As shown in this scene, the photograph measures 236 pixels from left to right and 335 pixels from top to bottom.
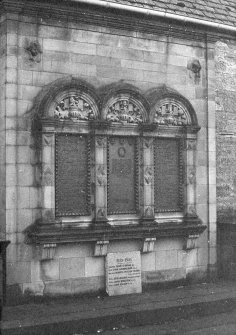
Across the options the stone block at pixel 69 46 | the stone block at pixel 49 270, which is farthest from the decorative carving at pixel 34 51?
the stone block at pixel 49 270

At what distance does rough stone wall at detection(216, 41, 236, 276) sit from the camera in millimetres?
12164

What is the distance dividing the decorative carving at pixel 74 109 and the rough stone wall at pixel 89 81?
1.53 ft

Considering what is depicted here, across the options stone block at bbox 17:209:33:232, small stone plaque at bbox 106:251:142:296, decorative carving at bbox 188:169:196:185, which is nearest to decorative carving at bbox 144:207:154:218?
small stone plaque at bbox 106:251:142:296

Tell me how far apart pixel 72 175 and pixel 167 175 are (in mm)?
2164

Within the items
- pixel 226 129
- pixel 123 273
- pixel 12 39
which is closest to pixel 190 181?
pixel 226 129

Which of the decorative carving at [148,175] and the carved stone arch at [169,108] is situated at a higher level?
the carved stone arch at [169,108]

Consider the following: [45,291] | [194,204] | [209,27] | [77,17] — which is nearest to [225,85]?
[209,27]

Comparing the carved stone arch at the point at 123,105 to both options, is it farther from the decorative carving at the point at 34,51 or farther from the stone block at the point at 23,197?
the stone block at the point at 23,197

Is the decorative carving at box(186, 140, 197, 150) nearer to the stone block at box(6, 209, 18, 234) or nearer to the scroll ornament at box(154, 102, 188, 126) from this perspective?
the scroll ornament at box(154, 102, 188, 126)

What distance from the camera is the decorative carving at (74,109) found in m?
9.86

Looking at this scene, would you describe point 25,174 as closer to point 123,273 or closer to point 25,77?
point 25,77

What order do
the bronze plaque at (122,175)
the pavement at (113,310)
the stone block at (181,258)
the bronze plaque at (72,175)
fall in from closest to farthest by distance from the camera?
1. the pavement at (113,310)
2. the bronze plaque at (72,175)
3. the bronze plaque at (122,175)
4. the stone block at (181,258)

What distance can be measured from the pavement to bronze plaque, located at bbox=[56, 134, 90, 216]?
5.60ft

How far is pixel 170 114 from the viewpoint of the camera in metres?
11.0
